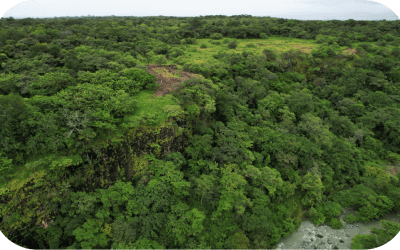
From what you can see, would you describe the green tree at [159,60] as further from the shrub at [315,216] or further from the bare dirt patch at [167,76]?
the shrub at [315,216]

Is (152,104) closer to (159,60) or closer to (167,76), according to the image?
(167,76)

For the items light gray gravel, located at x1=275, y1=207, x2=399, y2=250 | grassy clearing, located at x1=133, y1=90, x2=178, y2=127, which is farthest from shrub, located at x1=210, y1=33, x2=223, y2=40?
light gray gravel, located at x1=275, y1=207, x2=399, y2=250

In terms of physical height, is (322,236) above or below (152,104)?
below

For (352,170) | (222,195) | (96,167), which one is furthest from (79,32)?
(352,170)

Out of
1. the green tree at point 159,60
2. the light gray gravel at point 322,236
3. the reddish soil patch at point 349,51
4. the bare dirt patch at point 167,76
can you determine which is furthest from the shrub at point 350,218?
the reddish soil patch at point 349,51

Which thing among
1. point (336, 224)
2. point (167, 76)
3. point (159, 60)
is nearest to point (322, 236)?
point (336, 224)

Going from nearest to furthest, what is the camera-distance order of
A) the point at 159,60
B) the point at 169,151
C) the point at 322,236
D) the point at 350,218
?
the point at 169,151 < the point at 322,236 < the point at 350,218 < the point at 159,60
